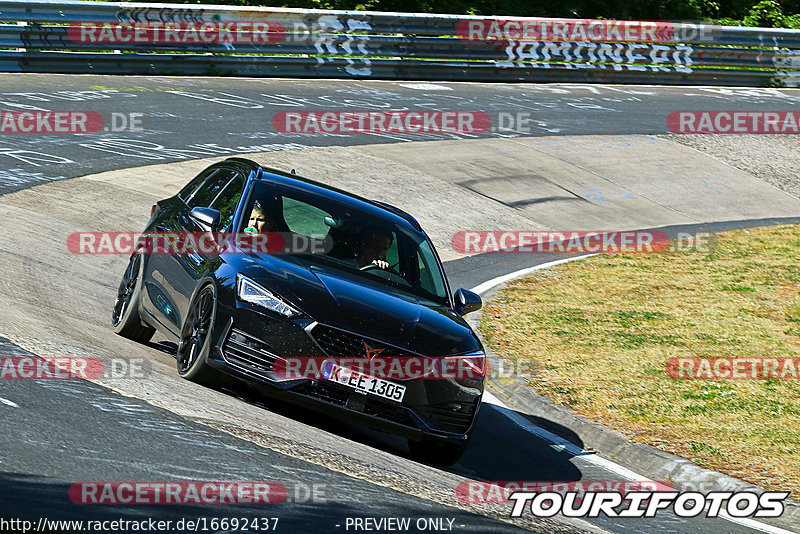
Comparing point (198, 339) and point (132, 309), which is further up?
point (198, 339)

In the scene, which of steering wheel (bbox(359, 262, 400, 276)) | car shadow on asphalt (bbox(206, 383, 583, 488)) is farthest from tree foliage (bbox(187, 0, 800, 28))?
car shadow on asphalt (bbox(206, 383, 583, 488))

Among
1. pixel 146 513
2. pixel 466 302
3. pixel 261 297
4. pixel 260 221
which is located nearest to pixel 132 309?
pixel 260 221

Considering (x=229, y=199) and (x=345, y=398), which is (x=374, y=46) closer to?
(x=229, y=199)

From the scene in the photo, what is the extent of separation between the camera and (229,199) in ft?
28.9

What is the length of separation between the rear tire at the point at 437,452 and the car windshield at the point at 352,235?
1195mm

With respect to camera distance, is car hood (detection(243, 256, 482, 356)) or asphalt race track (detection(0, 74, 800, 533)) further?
car hood (detection(243, 256, 482, 356))

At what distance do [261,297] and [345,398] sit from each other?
87cm

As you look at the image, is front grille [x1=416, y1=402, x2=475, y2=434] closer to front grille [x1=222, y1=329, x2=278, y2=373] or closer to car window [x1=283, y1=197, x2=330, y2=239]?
front grille [x1=222, y1=329, x2=278, y2=373]

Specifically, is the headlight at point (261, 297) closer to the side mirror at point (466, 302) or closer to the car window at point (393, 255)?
the car window at point (393, 255)

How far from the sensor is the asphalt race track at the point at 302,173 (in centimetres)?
598

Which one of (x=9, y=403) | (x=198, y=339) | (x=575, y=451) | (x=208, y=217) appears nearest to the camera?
(x=9, y=403)

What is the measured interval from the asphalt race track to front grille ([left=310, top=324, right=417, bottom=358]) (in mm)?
567

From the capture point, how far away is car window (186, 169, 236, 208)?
9206mm

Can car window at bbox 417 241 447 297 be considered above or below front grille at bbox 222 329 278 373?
above
